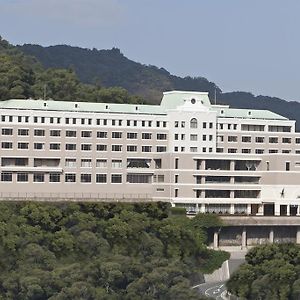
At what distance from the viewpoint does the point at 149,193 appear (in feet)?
236

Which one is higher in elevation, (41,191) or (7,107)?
(7,107)

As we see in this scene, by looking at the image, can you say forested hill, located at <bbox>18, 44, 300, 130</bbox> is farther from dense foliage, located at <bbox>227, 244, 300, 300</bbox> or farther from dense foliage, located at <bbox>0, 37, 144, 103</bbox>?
dense foliage, located at <bbox>227, 244, 300, 300</bbox>

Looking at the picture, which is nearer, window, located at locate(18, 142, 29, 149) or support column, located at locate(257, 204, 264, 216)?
window, located at locate(18, 142, 29, 149)

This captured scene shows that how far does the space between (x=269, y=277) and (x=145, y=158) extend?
23.5 metres

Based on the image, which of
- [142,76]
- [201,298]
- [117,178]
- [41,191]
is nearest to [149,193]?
[117,178]

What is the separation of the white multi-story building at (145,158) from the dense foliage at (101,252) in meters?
5.02

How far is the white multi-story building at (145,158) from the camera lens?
69562mm

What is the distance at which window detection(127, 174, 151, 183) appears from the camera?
71.8 meters

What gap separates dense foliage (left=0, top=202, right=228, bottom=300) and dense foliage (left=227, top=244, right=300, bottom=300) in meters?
2.53

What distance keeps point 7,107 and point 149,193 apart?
11464 mm

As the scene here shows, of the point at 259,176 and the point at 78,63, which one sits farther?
the point at 78,63

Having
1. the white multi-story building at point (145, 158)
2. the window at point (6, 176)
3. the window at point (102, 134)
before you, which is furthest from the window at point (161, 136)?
the window at point (6, 176)

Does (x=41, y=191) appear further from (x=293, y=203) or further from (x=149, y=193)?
(x=293, y=203)

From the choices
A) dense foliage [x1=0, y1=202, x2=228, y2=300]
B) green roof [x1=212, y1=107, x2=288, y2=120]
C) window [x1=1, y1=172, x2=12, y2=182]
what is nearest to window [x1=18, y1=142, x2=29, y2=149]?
window [x1=1, y1=172, x2=12, y2=182]
